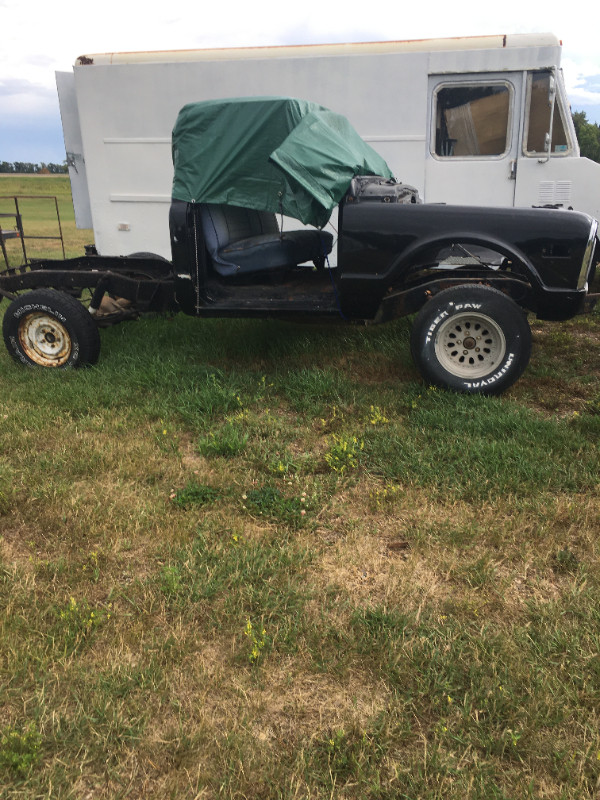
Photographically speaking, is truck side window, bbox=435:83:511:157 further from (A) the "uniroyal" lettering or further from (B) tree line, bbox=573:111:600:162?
→ (B) tree line, bbox=573:111:600:162

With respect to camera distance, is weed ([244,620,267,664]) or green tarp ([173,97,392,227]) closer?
weed ([244,620,267,664])

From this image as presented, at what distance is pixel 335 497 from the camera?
3475mm

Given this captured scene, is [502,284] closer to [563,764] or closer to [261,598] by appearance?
[261,598]

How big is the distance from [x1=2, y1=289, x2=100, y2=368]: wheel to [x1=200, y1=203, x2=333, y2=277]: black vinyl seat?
1245mm

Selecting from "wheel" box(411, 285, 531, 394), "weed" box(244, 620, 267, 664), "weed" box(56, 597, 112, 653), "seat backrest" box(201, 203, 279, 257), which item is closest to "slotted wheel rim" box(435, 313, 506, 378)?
"wheel" box(411, 285, 531, 394)

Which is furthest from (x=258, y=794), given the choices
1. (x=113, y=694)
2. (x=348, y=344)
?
(x=348, y=344)

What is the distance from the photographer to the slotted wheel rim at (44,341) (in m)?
5.36

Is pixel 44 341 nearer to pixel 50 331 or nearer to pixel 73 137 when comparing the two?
pixel 50 331

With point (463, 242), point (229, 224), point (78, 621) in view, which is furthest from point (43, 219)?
point (78, 621)

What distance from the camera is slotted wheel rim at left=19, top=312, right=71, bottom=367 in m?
5.36

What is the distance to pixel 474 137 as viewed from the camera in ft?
24.0

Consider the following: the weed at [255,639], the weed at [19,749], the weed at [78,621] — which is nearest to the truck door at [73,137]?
the weed at [78,621]

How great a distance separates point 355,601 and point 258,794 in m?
0.92

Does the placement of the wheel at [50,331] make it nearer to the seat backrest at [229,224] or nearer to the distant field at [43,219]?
the seat backrest at [229,224]
